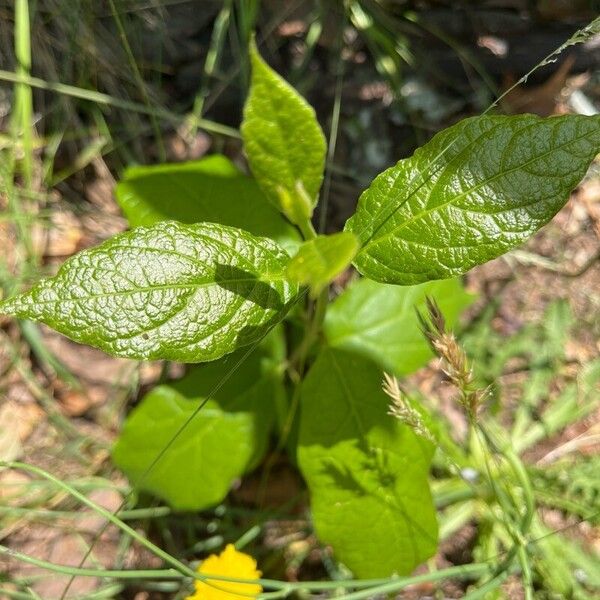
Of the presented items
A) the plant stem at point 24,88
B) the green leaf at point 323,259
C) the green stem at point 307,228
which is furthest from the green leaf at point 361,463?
the plant stem at point 24,88

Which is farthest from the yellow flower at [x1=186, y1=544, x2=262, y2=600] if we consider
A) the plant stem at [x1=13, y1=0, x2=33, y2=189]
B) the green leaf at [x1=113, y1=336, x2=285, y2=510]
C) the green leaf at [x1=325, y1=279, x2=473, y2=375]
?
the plant stem at [x1=13, y1=0, x2=33, y2=189]

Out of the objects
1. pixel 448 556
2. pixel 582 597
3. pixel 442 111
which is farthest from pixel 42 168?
pixel 582 597

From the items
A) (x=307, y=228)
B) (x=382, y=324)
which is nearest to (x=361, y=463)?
(x=382, y=324)

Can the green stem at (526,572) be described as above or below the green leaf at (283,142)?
below

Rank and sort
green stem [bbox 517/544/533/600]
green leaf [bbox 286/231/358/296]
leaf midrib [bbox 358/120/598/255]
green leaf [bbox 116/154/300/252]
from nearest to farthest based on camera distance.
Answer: green leaf [bbox 286/231/358/296]
leaf midrib [bbox 358/120/598/255]
green stem [bbox 517/544/533/600]
green leaf [bbox 116/154/300/252]

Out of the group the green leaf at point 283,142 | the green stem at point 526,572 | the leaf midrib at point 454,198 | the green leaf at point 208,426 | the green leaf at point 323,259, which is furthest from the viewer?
the green leaf at point 208,426

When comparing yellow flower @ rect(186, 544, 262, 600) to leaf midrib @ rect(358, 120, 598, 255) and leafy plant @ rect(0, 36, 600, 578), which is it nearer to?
leafy plant @ rect(0, 36, 600, 578)

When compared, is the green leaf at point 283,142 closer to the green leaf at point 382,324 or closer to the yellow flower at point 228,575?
the green leaf at point 382,324
